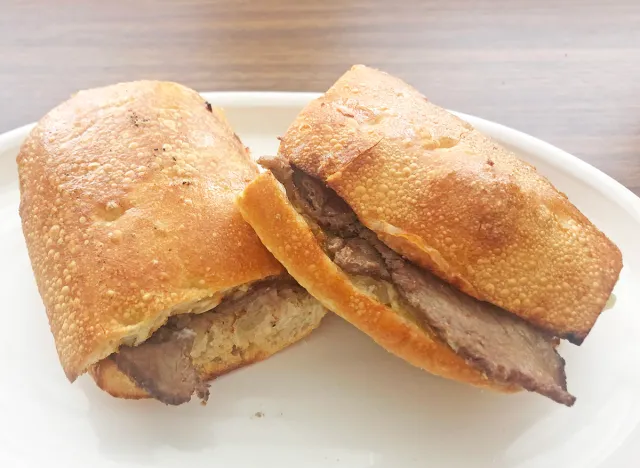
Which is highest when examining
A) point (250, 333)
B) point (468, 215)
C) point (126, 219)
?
point (468, 215)

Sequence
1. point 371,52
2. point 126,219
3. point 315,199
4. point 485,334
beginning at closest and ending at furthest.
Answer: point 485,334 → point 126,219 → point 315,199 → point 371,52

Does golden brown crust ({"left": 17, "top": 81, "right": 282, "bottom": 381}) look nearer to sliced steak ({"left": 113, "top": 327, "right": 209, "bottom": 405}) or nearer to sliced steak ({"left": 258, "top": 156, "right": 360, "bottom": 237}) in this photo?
sliced steak ({"left": 113, "top": 327, "right": 209, "bottom": 405})

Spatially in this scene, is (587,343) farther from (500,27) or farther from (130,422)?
(500,27)

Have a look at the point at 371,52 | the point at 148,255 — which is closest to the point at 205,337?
the point at 148,255

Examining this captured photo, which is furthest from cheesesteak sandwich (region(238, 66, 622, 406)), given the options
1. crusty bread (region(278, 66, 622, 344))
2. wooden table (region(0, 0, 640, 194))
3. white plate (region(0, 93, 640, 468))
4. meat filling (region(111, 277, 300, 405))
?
wooden table (region(0, 0, 640, 194))

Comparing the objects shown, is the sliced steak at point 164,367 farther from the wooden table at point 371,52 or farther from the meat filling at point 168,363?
the wooden table at point 371,52

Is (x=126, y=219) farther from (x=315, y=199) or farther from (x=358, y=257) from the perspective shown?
(x=358, y=257)

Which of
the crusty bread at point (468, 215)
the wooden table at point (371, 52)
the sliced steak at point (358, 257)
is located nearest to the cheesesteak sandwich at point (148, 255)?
the sliced steak at point (358, 257)
